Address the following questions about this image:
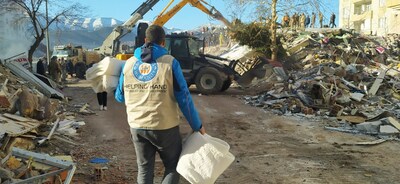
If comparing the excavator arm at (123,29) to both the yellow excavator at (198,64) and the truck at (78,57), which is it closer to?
the truck at (78,57)

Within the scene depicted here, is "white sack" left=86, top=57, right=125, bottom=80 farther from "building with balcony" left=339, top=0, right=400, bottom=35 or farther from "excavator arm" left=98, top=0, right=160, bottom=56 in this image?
"building with balcony" left=339, top=0, right=400, bottom=35

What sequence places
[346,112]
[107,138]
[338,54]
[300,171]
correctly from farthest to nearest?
[338,54]
[346,112]
[107,138]
[300,171]

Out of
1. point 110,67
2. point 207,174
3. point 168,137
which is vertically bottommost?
point 207,174

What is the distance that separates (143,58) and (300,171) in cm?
332

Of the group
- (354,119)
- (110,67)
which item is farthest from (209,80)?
(110,67)

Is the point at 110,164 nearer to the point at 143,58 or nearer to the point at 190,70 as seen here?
the point at 143,58

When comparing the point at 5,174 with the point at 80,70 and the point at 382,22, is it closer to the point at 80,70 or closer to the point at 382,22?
the point at 80,70

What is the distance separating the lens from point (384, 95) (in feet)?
43.0

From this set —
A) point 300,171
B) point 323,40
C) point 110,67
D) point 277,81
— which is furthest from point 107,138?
point 323,40

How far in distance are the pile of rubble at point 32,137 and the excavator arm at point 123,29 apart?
10.8 meters

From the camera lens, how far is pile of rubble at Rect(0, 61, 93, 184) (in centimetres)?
422

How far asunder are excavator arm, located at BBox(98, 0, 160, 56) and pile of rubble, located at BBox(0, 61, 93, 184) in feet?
35.5

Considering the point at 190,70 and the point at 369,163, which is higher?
the point at 190,70

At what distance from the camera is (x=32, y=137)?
683cm
